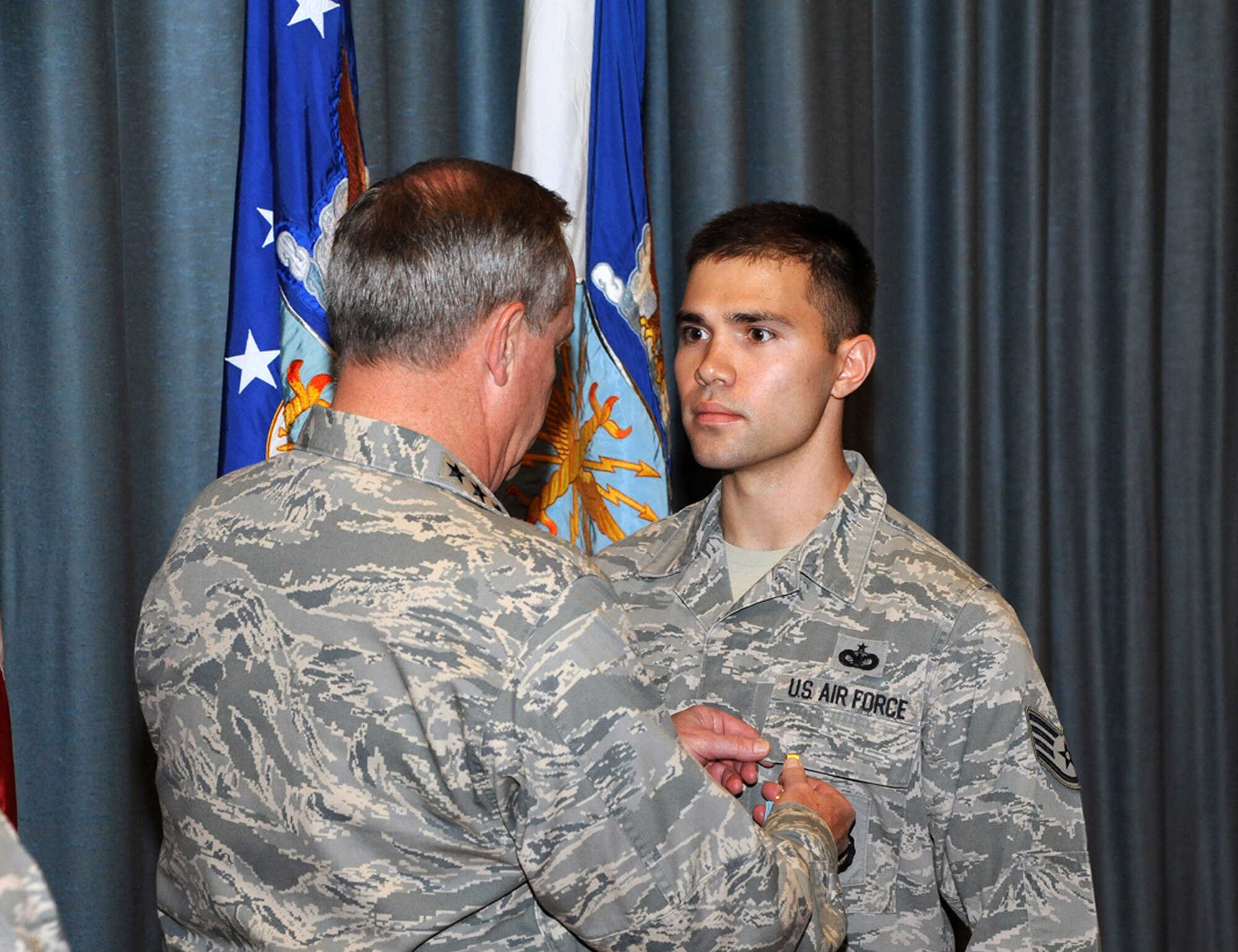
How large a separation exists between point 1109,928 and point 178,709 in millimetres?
2724

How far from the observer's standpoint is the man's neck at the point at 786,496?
185 cm

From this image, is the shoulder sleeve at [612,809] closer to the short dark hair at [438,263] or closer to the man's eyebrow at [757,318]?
the short dark hair at [438,263]

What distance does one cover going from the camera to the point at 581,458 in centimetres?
222

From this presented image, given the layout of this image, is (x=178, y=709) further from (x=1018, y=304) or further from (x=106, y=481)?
(x=1018, y=304)

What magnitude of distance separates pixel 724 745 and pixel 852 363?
28.2 inches

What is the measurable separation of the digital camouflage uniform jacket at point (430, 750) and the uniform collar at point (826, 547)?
23.4 inches

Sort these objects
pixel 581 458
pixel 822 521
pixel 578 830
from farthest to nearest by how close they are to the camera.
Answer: pixel 581 458 → pixel 822 521 → pixel 578 830

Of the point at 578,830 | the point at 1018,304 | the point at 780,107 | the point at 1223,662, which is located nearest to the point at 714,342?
the point at 578,830

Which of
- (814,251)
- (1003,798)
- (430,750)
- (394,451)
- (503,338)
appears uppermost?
(814,251)

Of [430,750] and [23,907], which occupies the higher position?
[23,907]

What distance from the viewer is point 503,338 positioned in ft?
4.27

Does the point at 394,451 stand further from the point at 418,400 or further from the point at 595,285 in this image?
the point at 595,285

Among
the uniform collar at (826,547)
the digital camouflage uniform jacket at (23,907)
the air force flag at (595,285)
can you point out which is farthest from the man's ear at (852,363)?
the digital camouflage uniform jacket at (23,907)

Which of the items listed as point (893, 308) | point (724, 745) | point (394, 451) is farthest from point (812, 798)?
point (893, 308)
